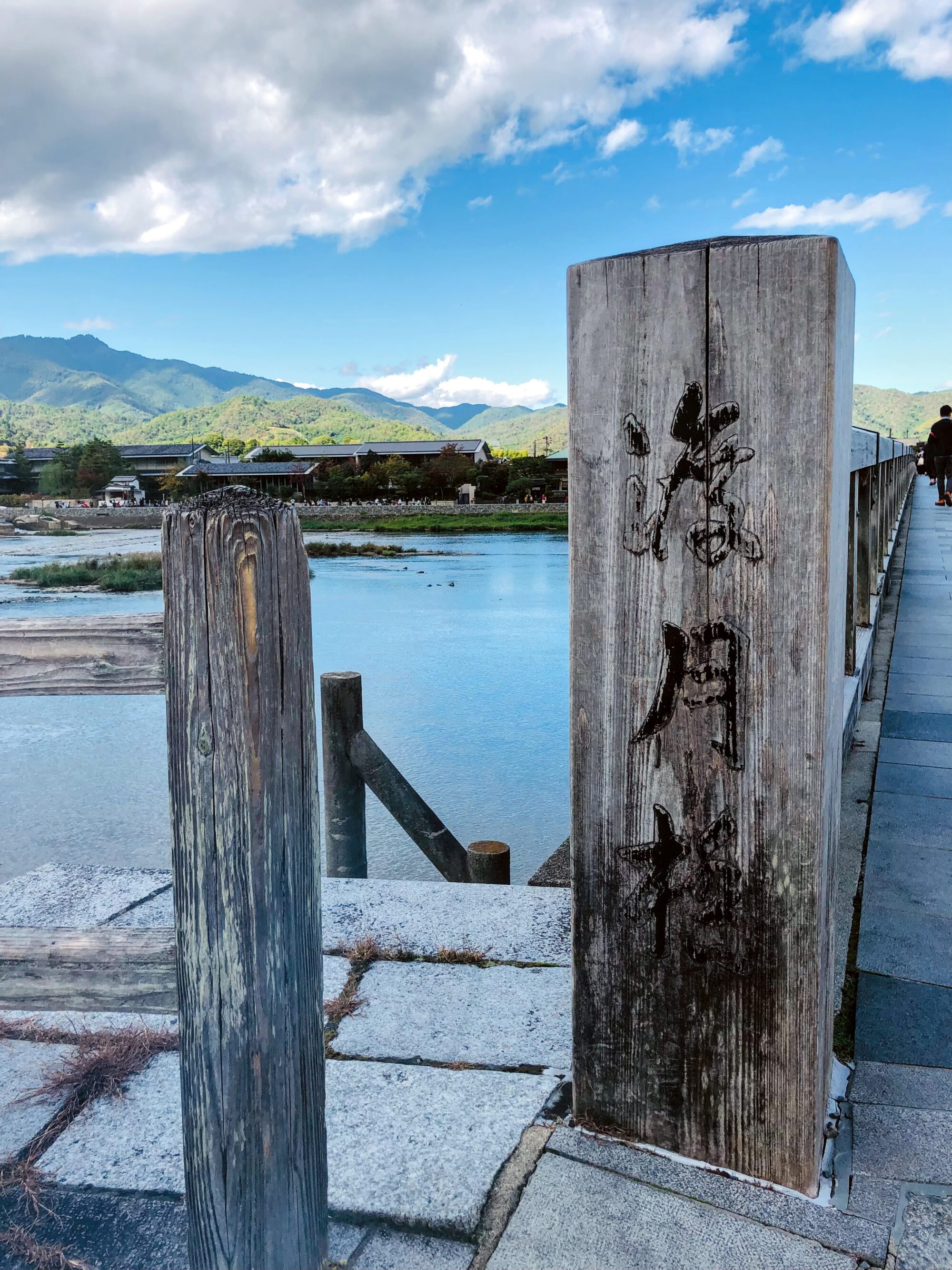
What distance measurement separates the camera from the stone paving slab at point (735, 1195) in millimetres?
1078

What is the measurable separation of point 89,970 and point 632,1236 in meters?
0.71

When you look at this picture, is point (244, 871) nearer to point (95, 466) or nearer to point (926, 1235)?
point (926, 1235)

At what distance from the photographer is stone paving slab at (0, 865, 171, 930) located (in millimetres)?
2164

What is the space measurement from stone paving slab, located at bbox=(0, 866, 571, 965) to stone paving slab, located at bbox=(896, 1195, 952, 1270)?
0.83m

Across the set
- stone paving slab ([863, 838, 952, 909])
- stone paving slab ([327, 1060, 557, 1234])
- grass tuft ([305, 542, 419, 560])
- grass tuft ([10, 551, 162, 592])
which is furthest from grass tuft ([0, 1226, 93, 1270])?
grass tuft ([305, 542, 419, 560])

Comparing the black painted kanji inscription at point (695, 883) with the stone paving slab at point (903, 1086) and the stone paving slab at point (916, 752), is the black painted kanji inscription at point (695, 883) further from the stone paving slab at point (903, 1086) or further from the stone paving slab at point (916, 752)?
the stone paving slab at point (916, 752)

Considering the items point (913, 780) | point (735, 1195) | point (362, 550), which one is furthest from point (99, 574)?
point (735, 1195)

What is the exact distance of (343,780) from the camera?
130 inches

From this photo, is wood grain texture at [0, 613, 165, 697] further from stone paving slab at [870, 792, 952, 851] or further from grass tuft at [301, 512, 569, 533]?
grass tuft at [301, 512, 569, 533]

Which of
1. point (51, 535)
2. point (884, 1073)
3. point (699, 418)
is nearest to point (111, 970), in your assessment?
point (699, 418)

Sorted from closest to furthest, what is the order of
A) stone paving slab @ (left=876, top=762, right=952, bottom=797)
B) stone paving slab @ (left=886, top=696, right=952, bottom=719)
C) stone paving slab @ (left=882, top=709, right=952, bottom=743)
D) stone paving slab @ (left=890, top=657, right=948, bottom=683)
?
stone paving slab @ (left=876, top=762, right=952, bottom=797), stone paving slab @ (left=882, top=709, right=952, bottom=743), stone paving slab @ (left=886, top=696, right=952, bottom=719), stone paving slab @ (left=890, top=657, right=948, bottom=683)

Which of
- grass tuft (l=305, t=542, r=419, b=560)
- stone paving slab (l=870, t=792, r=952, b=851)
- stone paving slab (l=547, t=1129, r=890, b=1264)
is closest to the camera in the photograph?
stone paving slab (l=547, t=1129, r=890, b=1264)

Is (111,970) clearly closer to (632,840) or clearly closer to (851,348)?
(632,840)

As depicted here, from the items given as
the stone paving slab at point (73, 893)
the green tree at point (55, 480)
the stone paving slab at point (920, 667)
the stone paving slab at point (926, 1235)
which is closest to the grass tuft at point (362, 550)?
the green tree at point (55, 480)
